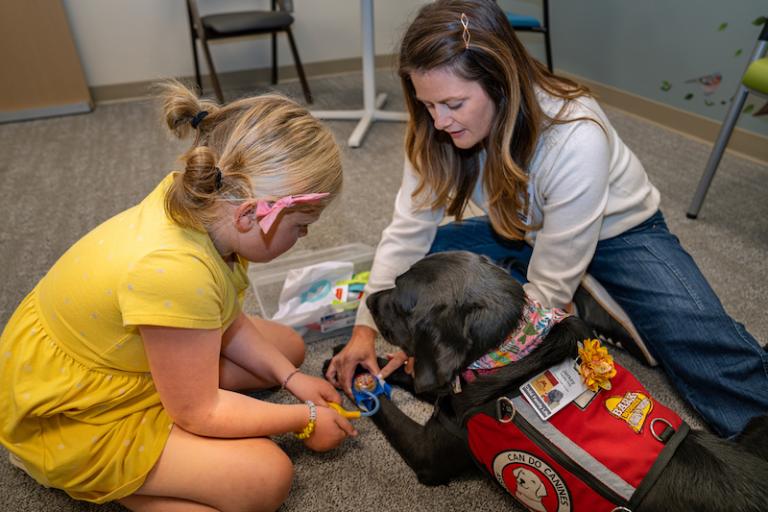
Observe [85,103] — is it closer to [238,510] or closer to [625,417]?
[238,510]

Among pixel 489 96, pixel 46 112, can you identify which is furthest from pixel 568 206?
pixel 46 112

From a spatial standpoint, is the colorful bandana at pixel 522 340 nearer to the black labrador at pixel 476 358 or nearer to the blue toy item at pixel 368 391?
the black labrador at pixel 476 358

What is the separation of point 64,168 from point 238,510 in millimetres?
2305

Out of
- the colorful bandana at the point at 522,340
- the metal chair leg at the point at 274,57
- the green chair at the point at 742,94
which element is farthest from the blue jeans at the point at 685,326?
the metal chair leg at the point at 274,57

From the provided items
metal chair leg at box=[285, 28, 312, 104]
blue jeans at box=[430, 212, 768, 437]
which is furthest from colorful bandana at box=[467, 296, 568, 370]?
metal chair leg at box=[285, 28, 312, 104]

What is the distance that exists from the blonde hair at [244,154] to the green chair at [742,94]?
5.37 feet

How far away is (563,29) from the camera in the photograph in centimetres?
358

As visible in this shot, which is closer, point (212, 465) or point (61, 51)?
point (212, 465)

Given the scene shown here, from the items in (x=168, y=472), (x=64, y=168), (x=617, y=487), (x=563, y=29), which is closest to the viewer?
(x=617, y=487)

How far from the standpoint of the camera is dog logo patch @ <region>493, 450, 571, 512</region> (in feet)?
3.00

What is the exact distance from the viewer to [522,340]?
3.16ft

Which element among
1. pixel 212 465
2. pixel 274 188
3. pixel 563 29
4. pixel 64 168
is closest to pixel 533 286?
pixel 274 188

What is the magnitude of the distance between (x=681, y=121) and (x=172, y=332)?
2.96 meters

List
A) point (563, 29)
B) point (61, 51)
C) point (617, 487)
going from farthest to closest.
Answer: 1. point (563, 29)
2. point (61, 51)
3. point (617, 487)
